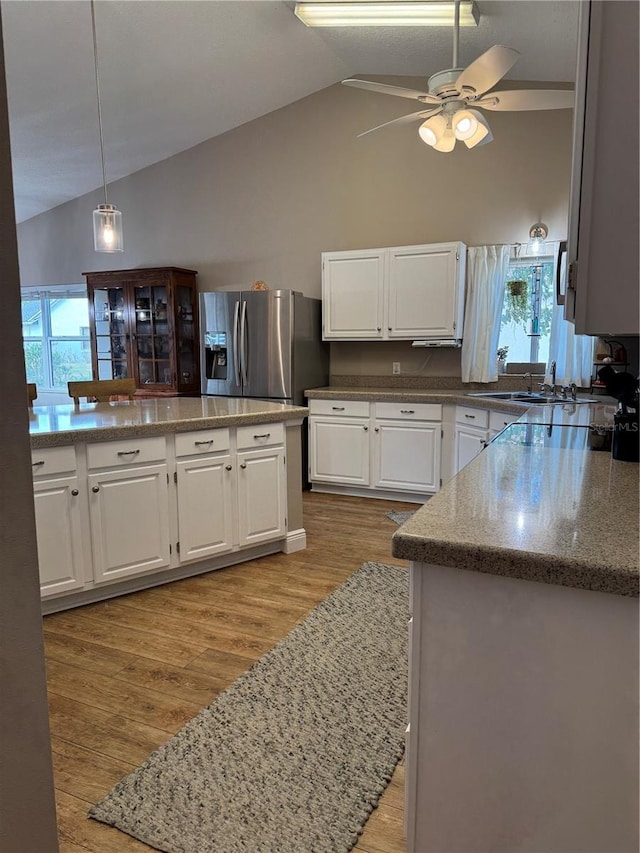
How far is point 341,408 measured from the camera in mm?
4785

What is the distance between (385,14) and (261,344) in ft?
8.21

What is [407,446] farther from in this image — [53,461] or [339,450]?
[53,461]

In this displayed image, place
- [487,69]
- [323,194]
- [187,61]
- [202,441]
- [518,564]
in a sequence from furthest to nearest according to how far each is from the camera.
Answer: [323,194] < [187,61] < [202,441] < [487,69] < [518,564]

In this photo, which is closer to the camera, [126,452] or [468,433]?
[126,452]

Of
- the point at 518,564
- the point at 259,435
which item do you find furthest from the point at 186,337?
the point at 518,564

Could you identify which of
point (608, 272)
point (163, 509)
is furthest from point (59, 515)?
point (608, 272)

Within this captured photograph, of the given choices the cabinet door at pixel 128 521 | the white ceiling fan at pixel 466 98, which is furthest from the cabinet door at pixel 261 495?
the white ceiling fan at pixel 466 98

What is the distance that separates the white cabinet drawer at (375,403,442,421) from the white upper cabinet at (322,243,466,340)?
60cm

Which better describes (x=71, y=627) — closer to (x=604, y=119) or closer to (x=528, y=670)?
(x=528, y=670)

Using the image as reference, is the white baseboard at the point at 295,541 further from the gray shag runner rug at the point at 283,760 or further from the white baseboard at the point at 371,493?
the white baseboard at the point at 371,493

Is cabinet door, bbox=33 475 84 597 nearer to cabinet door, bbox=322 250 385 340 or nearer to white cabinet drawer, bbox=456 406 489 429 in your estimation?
white cabinet drawer, bbox=456 406 489 429

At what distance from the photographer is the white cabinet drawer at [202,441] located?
294cm

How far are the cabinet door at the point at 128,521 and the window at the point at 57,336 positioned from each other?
4.51m

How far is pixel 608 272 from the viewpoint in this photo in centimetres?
107
